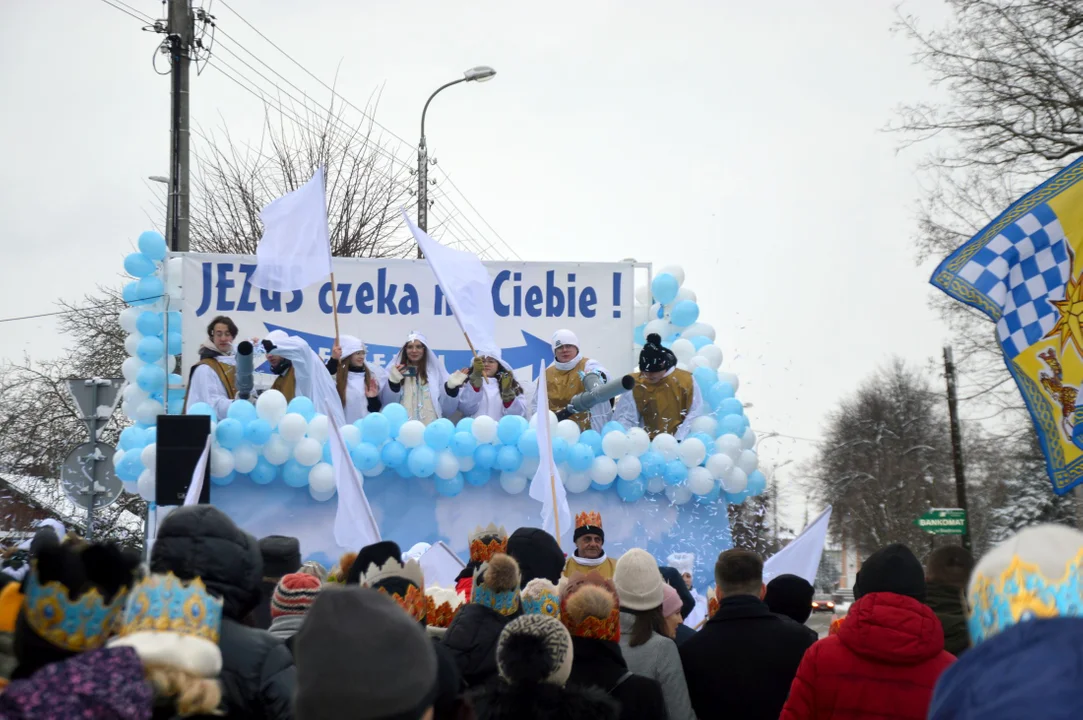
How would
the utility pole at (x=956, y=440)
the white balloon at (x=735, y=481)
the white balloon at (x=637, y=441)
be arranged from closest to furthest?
the white balloon at (x=637, y=441), the white balloon at (x=735, y=481), the utility pole at (x=956, y=440)

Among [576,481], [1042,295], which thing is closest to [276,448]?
[576,481]

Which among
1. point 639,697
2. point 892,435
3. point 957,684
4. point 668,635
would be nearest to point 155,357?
point 668,635

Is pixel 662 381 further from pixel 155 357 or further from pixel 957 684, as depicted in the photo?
pixel 957 684

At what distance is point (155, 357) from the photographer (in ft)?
40.0

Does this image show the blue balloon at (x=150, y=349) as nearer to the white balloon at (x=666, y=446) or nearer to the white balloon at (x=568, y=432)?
the white balloon at (x=568, y=432)

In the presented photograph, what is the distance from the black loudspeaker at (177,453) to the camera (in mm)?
9938

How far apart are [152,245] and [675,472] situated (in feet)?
18.5

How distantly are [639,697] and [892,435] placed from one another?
49955 millimetres

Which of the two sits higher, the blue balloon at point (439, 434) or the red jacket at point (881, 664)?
the blue balloon at point (439, 434)

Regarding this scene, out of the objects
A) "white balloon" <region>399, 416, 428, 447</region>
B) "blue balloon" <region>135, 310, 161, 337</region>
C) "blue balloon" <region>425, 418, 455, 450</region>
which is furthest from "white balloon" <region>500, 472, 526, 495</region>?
"blue balloon" <region>135, 310, 161, 337</region>

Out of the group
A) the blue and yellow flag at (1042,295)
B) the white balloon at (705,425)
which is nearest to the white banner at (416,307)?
the white balloon at (705,425)

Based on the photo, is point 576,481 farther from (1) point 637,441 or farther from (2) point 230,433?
(2) point 230,433

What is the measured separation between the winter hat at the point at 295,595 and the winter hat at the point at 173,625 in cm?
159

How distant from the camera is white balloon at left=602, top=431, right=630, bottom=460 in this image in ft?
36.8
